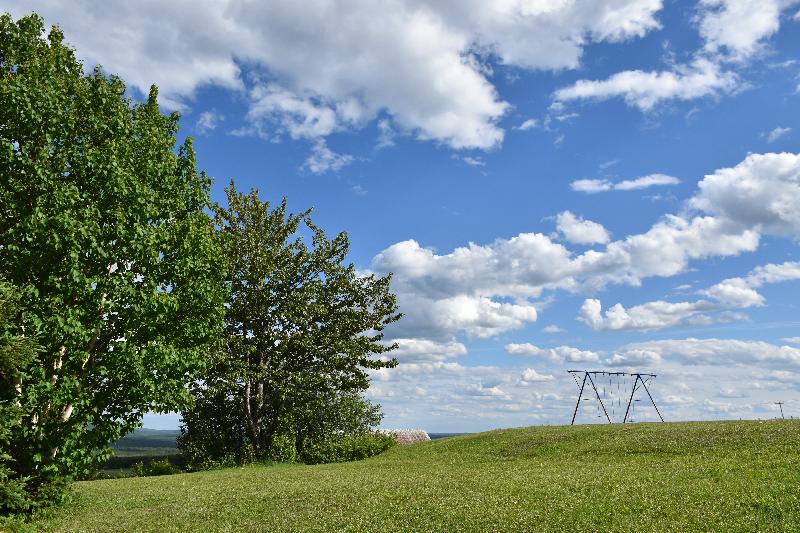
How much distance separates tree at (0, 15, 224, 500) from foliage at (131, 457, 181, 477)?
25.0 m

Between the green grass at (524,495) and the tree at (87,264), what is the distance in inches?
151

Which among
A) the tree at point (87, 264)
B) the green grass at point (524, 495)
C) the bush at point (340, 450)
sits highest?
the tree at point (87, 264)

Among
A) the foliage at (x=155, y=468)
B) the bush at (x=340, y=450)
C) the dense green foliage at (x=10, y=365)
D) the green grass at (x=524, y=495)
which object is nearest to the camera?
the green grass at (x=524, y=495)

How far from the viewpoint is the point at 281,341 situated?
146 ft

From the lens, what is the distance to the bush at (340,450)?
44.3 meters

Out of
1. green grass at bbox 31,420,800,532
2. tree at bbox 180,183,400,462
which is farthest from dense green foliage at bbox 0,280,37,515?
tree at bbox 180,183,400,462

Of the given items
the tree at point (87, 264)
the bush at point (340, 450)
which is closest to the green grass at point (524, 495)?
the tree at point (87, 264)

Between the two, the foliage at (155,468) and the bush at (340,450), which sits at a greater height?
the bush at (340,450)

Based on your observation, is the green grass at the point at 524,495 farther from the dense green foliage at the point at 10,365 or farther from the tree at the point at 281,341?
the tree at the point at 281,341

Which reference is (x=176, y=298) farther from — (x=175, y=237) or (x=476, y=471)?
(x=476, y=471)

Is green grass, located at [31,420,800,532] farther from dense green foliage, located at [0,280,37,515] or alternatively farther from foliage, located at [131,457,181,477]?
foliage, located at [131,457,181,477]

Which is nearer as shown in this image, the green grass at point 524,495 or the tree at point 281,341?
the green grass at point 524,495

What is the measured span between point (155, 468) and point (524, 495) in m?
37.1

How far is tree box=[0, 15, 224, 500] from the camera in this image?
2155 cm
